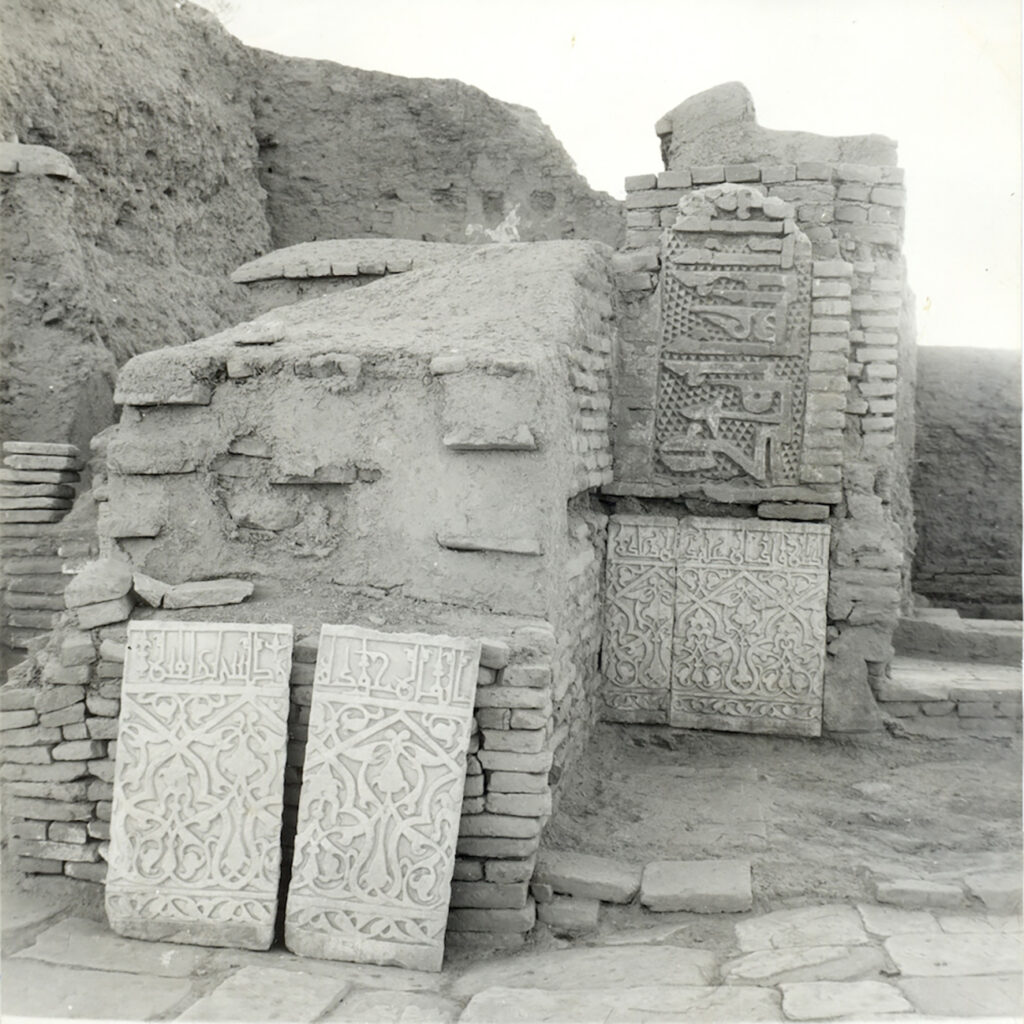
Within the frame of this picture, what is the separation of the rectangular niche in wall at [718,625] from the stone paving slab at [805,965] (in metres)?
1.91

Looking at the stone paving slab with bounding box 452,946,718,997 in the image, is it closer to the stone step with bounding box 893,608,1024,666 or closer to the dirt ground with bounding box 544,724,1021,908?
the dirt ground with bounding box 544,724,1021,908

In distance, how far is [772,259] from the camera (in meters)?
5.13

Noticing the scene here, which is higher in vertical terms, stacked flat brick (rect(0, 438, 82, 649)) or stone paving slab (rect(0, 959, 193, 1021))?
stacked flat brick (rect(0, 438, 82, 649))

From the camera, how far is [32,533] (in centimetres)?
593

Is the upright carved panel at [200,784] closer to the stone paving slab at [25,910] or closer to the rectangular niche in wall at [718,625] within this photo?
the stone paving slab at [25,910]

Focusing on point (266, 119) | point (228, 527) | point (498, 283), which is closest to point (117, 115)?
point (266, 119)

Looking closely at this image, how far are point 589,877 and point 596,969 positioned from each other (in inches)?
18.6

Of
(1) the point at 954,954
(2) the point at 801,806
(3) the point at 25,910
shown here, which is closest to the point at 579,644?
(2) the point at 801,806

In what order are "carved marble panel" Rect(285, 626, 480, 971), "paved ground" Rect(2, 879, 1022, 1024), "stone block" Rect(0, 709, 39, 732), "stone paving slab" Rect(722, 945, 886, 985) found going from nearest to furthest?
"paved ground" Rect(2, 879, 1022, 1024) → "stone paving slab" Rect(722, 945, 886, 985) → "carved marble panel" Rect(285, 626, 480, 971) → "stone block" Rect(0, 709, 39, 732)

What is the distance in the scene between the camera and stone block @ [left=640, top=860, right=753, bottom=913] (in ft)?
12.1

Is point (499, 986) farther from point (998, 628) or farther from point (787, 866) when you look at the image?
point (998, 628)

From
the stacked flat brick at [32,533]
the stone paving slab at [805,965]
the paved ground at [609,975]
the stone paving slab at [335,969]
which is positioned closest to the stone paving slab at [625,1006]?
the paved ground at [609,975]

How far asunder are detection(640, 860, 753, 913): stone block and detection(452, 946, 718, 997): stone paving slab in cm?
23

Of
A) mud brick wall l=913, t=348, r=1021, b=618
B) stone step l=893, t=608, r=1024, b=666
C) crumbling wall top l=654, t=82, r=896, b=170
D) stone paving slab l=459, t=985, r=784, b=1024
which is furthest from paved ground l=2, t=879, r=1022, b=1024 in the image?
mud brick wall l=913, t=348, r=1021, b=618
